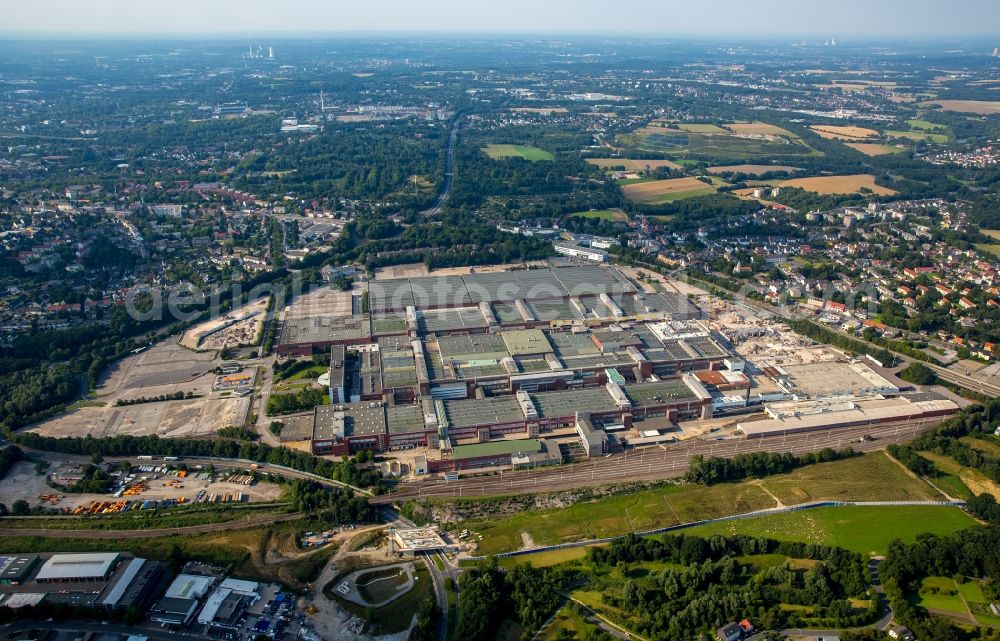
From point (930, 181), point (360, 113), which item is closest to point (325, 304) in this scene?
point (930, 181)

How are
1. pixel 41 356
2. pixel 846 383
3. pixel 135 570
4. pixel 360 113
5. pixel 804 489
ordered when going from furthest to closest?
1. pixel 360 113
2. pixel 41 356
3. pixel 846 383
4. pixel 804 489
5. pixel 135 570

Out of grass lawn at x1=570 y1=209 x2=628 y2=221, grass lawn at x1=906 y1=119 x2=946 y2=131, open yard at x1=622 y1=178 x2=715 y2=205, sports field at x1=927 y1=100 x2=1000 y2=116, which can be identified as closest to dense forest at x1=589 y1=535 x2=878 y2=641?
grass lawn at x1=570 y1=209 x2=628 y2=221

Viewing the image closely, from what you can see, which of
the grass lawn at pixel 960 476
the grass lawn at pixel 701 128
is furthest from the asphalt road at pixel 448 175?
the grass lawn at pixel 960 476

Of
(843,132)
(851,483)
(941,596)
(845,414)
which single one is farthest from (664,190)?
(941,596)

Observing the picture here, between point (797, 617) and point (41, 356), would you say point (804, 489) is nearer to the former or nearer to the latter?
point (797, 617)

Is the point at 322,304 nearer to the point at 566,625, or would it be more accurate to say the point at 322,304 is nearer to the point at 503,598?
the point at 503,598
